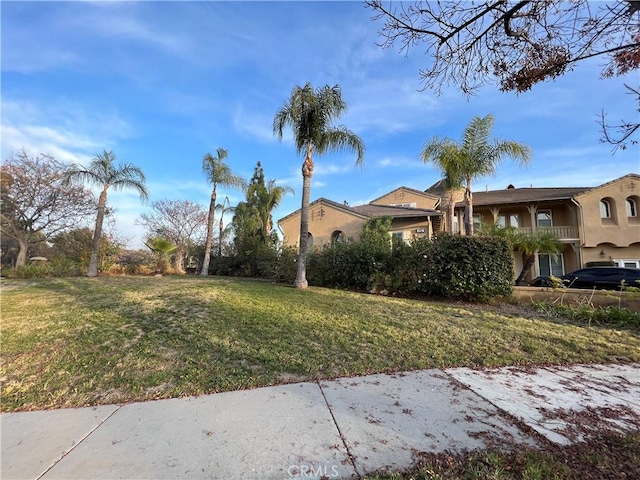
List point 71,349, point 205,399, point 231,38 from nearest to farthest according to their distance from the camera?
1. point 205,399
2. point 71,349
3. point 231,38

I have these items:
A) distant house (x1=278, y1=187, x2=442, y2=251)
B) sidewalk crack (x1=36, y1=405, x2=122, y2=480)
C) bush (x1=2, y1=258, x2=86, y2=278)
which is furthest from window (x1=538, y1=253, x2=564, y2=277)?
bush (x1=2, y1=258, x2=86, y2=278)

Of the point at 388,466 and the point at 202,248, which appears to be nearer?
the point at 388,466

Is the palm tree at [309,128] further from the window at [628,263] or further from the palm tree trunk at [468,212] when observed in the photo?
the window at [628,263]

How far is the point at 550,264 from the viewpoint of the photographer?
19.6 meters

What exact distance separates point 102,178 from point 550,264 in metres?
28.4

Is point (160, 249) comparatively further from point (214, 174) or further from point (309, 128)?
point (309, 128)

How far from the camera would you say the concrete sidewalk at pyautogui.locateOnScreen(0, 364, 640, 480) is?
7.00 feet

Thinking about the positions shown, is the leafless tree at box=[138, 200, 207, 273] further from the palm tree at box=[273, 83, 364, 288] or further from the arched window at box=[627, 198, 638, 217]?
the arched window at box=[627, 198, 638, 217]

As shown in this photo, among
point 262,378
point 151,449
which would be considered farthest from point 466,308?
point 151,449

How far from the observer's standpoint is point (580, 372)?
13.0ft

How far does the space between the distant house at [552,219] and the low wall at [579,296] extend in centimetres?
793

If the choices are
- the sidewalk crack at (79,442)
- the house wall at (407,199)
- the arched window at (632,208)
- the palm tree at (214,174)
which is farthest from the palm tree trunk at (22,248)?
the arched window at (632,208)

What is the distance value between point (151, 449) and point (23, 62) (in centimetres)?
888

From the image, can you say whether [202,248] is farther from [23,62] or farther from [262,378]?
[262,378]
